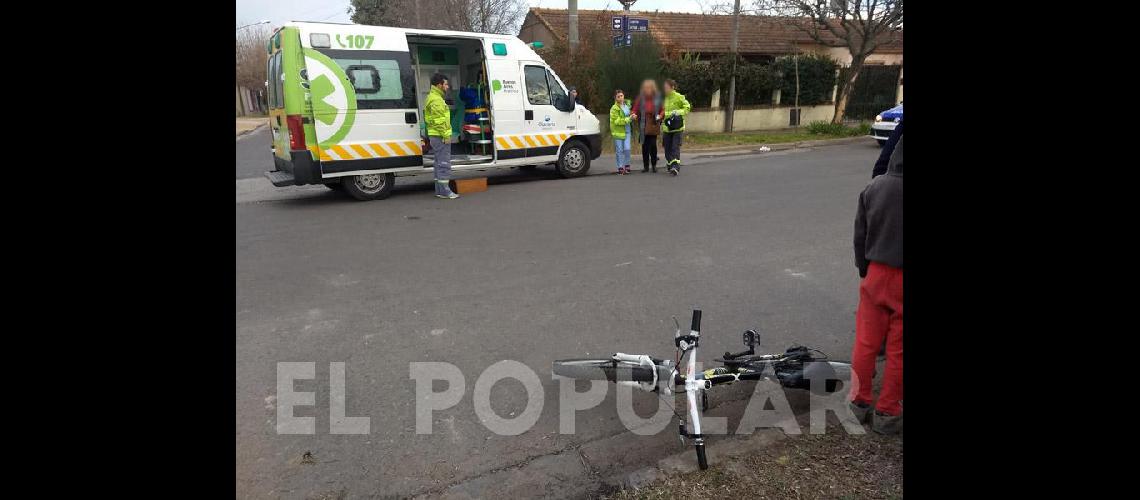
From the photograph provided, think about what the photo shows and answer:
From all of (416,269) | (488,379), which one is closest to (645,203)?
(416,269)

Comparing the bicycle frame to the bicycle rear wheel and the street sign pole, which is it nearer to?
the bicycle rear wheel

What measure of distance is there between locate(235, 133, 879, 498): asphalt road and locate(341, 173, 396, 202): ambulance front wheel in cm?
29

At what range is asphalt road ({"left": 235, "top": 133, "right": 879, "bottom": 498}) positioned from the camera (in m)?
3.04

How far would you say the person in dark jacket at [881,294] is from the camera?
288cm

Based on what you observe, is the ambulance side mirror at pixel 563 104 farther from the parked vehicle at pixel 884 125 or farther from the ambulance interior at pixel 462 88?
the parked vehicle at pixel 884 125

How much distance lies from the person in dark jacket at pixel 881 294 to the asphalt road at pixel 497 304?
1000 millimetres

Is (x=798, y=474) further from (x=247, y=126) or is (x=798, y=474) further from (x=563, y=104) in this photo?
(x=247, y=126)

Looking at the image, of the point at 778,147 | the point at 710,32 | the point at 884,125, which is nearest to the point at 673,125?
the point at 778,147

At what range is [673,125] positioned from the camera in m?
11.9

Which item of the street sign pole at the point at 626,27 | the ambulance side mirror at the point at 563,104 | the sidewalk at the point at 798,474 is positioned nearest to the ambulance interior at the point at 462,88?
the ambulance side mirror at the point at 563,104

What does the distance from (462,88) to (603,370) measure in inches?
384

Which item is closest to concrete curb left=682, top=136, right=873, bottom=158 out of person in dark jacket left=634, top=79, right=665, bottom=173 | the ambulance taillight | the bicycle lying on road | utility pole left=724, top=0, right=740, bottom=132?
utility pole left=724, top=0, right=740, bottom=132
